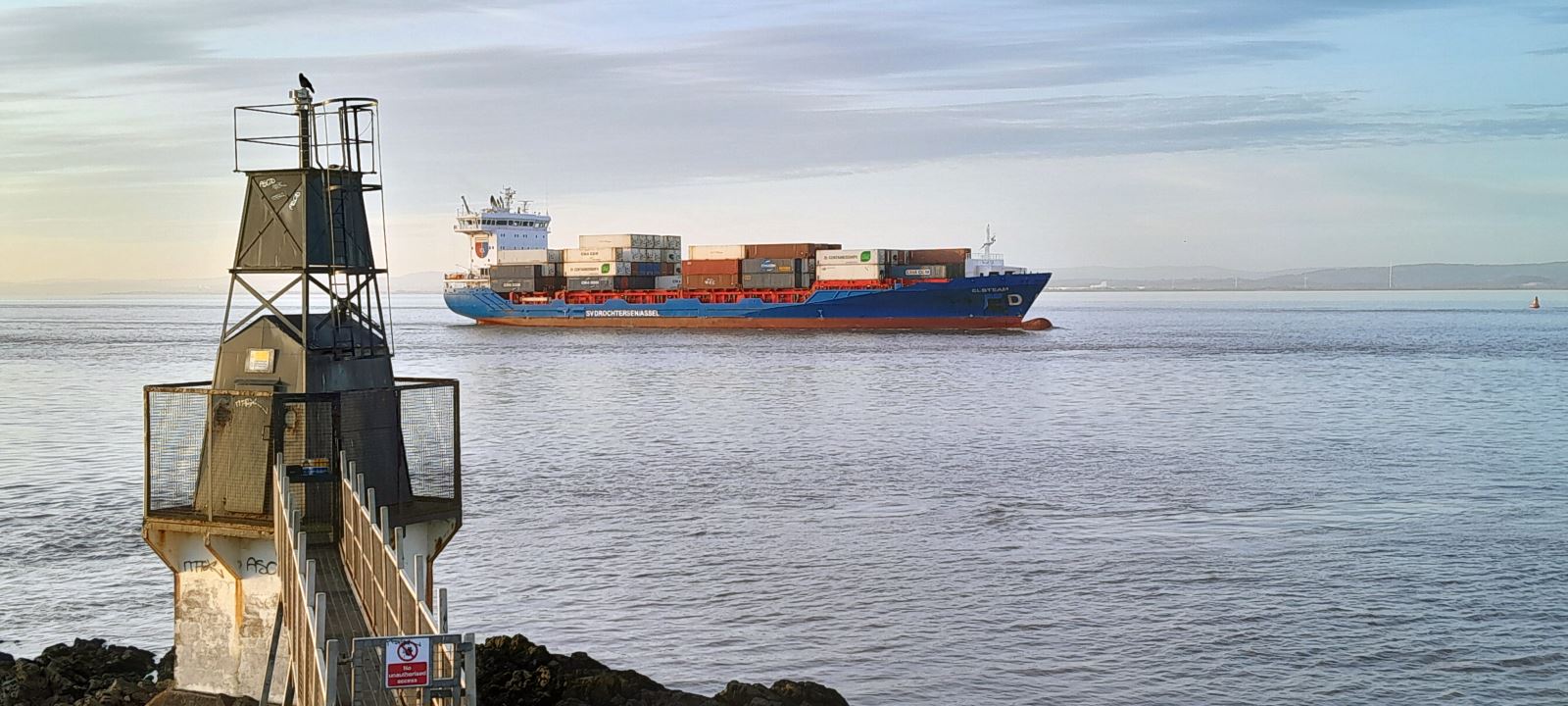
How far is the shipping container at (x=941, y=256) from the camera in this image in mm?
73688

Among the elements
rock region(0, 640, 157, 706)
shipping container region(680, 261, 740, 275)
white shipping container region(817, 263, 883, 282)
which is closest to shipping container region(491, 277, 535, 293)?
shipping container region(680, 261, 740, 275)

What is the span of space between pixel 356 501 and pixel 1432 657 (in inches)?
394

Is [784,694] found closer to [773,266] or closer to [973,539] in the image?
[973,539]

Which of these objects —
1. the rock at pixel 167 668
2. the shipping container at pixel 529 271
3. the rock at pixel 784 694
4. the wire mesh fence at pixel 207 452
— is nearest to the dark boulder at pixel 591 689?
the rock at pixel 784 694

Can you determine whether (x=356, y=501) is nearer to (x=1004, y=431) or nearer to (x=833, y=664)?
(x=833, y=664)

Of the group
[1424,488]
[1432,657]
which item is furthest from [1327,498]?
[1432,657]

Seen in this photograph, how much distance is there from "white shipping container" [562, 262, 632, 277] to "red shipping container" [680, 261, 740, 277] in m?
4.23

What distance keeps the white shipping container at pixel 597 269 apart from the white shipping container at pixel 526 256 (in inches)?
60.4

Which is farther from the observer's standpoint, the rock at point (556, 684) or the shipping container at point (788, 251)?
the shipping container at point (788, 251)

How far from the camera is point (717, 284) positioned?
78438mm

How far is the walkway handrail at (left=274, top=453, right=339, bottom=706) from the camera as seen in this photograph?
287 inches

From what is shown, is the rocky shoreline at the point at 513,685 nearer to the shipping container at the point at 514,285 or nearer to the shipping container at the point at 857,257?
the shipping container at the point at 857,257

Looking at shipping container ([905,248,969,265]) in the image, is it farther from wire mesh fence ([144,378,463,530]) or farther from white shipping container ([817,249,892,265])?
wire mesh fence ([144,378,463,530])

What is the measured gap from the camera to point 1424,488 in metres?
24.7
